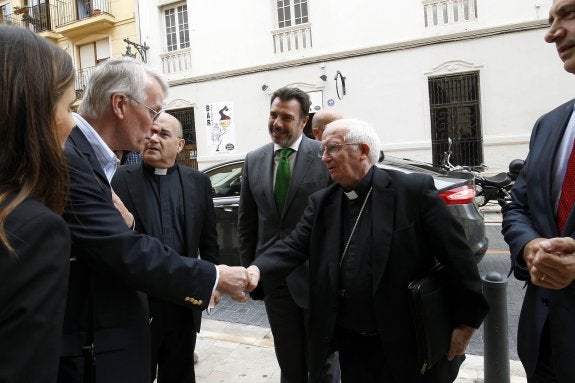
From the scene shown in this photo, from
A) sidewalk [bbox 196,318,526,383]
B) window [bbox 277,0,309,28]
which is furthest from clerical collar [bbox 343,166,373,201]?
window [bbox 277,0,309,28]

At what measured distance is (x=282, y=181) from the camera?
2.94 meters

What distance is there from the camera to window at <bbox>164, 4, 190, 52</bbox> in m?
15.4

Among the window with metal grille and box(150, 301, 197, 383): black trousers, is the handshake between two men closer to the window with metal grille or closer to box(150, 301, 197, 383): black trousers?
box(150, 301, 197, 383): black trousers

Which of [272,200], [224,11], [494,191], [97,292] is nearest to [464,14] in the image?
[494,191]

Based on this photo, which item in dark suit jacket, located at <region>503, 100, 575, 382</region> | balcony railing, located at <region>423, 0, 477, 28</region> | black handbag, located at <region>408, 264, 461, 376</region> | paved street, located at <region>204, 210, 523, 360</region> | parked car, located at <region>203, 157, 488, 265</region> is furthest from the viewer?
balcony railing, located at <region>423, 0, 477, 28</region>

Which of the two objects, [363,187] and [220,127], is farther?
[220,127]

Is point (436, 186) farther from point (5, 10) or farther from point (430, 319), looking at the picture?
point (5, 10)

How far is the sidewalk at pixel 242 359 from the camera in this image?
10.6 ft

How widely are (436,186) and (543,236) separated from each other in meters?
2.68

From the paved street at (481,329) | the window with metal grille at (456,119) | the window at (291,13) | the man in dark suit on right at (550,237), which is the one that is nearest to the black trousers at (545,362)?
the man in dark suit on right at (550,237)

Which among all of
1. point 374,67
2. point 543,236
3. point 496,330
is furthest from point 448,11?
point 543,236

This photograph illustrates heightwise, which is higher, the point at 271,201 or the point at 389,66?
the point at 389,66

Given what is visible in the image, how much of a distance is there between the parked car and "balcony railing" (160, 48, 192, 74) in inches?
→ 423

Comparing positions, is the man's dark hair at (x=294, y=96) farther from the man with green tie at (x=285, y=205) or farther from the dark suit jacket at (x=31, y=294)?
the dark suit jacket at (x=31, y=294)
